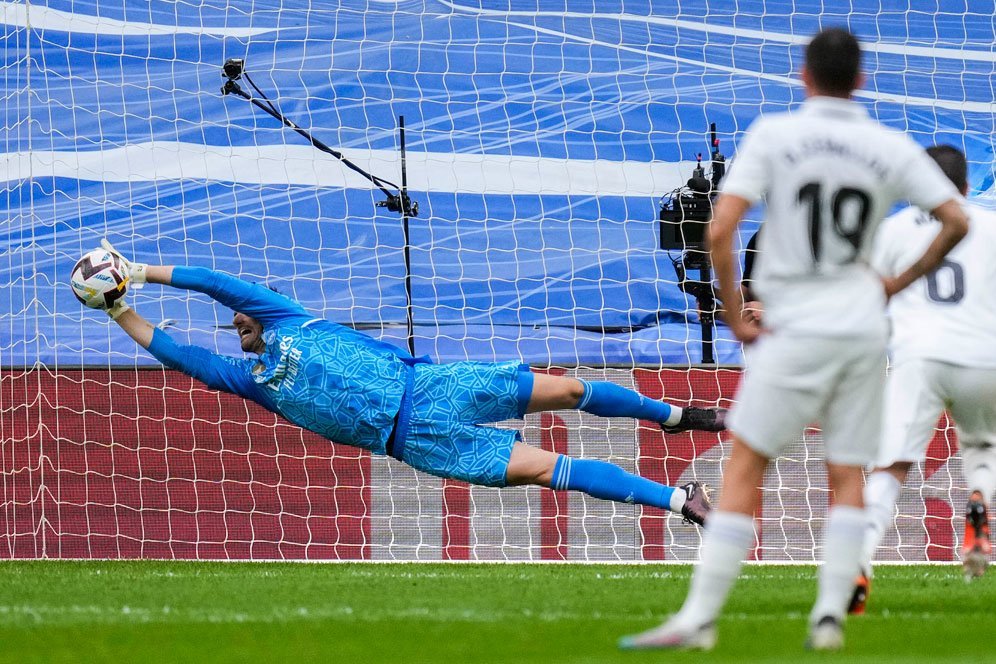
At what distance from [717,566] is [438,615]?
148 cm

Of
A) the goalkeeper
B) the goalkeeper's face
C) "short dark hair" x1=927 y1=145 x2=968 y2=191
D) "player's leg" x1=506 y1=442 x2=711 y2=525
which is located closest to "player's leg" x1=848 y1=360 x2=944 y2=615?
"short dark hair" x1=927 y1=145 x2=968 y2=191

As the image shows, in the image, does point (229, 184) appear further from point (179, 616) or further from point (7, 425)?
point (179, 616)

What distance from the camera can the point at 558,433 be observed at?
8906mm

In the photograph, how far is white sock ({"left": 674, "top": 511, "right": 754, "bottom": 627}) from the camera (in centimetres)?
340

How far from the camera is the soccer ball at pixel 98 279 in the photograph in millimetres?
6441

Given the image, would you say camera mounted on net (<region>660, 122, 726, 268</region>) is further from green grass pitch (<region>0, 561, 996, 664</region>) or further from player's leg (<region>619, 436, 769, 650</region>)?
player's leg (<region>619, 436, 769, 650</region>)

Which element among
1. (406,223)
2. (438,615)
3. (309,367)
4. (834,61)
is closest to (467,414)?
(309,367)

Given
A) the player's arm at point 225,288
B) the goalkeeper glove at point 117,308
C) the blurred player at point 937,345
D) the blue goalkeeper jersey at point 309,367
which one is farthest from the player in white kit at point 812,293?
the goalkeeper glove at point 117,308

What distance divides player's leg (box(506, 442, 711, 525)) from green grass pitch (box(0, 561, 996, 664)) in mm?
376

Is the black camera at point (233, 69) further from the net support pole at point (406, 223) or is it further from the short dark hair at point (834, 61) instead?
the short dark hair at point (834, 61)

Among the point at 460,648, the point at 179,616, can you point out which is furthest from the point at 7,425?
the point at 460,648

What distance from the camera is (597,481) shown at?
6.36 meters

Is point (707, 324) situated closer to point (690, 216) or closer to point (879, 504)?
point (690, 216)

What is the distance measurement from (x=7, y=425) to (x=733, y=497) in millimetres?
6631
